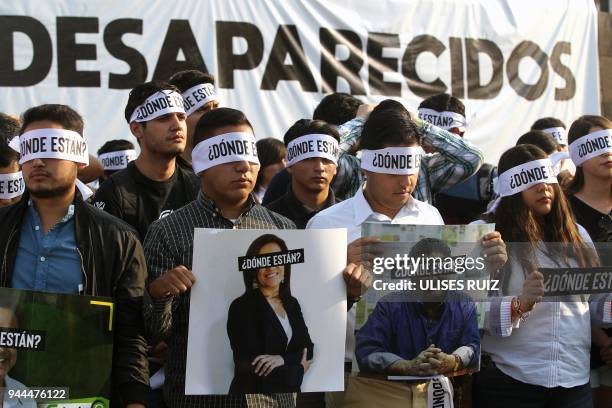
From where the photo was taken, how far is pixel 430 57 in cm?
962

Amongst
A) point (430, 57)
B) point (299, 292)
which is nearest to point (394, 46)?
point (430, 57)

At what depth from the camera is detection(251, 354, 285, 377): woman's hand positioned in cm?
387

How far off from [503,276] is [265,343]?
1.13 metres

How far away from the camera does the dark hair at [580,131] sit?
5.67m

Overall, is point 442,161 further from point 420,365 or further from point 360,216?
point 420,365

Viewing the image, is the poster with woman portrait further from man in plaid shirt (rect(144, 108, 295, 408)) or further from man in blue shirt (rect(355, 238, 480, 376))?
man in blue shirt (rect(355, 238, 480, 376))

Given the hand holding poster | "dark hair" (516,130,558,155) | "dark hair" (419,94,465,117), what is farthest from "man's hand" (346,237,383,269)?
"dark hair" (419,94,465,117)

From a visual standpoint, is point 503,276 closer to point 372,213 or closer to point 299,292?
point 372,213

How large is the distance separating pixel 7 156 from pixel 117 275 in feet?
5.98

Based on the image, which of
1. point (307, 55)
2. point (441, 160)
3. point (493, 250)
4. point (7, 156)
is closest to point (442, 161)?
point (441, 160)

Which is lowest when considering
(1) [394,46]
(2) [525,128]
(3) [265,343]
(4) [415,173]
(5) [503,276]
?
(3) [265,343]

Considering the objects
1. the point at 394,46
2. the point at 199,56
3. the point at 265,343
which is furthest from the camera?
the point at 394,46

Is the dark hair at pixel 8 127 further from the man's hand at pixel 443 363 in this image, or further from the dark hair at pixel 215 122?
the man's hand at pixel 443 363

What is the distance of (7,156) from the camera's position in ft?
17.4
